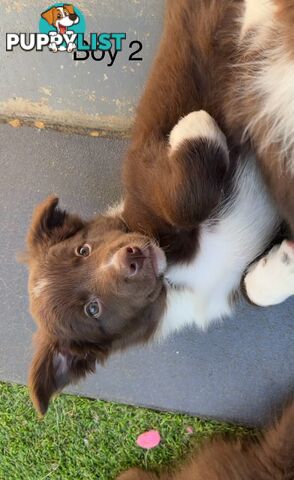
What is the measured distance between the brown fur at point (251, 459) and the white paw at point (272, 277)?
28.0 inches

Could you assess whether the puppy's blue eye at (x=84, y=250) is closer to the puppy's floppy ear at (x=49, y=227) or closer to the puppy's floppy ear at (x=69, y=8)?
the puppy's floppy ear at (x=49, y=227)

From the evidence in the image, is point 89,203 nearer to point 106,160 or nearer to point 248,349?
point 106,160

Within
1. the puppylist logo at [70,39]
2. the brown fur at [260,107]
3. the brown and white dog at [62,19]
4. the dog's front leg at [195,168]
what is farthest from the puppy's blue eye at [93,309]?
the brown and white dog at [62,19]

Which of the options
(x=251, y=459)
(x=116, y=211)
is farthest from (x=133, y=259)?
(x=251, y=459)

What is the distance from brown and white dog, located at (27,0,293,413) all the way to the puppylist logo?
79 centimetres

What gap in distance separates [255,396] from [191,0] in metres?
2.23

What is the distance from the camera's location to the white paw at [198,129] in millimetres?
2299

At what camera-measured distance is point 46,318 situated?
265 centimetres

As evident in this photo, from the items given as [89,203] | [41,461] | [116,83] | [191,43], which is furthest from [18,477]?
[191,43]

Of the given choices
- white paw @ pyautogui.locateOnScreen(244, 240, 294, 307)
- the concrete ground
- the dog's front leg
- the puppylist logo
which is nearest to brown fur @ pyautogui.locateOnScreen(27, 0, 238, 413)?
the dog's front leg

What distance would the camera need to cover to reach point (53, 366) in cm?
268

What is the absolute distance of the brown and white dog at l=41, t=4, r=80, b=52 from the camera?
330 centimetres

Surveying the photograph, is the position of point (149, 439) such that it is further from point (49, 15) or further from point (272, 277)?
point (49, 15)

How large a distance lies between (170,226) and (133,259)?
27cm
